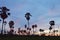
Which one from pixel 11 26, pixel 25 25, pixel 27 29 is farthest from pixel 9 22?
pixel 27 29

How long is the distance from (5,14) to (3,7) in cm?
273

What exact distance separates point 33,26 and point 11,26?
10.3 m

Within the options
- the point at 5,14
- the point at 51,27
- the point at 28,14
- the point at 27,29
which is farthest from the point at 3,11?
the point at 51,27

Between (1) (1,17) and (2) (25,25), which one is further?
(2) (25,25)

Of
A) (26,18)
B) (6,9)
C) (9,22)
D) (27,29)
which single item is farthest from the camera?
(9,22)

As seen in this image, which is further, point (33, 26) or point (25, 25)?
point (33, 26)

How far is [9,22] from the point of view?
324 feet

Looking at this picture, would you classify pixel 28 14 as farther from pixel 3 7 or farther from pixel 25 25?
pixel 3 7

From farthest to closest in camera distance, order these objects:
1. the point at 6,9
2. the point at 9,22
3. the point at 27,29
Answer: the point at 9,22 < the point at 27,29 < the point at 6,9

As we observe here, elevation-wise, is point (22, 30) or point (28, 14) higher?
point (28, 14)

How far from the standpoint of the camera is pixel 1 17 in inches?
3250

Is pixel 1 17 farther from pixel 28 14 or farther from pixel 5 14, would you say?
pixel 28 14

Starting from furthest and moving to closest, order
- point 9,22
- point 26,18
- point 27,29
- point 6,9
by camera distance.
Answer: point 9,22, point 26,18, point 27,29, point 6,9

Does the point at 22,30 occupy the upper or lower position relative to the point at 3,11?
lower
